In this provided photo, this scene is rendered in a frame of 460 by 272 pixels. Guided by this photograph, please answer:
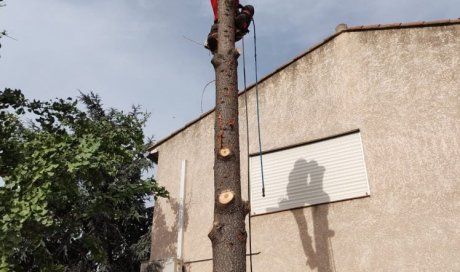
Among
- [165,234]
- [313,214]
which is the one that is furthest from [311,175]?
[165,234]

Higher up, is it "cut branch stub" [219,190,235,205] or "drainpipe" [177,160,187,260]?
"drainpipe" [177,160,187,260]

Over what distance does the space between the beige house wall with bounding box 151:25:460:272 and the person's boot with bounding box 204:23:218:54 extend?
3.64 meters

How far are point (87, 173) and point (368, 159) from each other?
568 centimetres

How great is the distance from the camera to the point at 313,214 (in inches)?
315

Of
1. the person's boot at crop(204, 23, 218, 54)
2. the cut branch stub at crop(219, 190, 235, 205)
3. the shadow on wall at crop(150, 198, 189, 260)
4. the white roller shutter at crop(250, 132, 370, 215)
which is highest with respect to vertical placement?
the person's boot at crop(204, 23, 218, 54)

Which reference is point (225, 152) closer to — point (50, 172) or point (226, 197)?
point (226, 197)

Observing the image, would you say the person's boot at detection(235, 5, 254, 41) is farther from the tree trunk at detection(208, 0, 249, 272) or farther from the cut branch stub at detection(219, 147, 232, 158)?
the cut branch stub at detection(219, 147, 232, 158)

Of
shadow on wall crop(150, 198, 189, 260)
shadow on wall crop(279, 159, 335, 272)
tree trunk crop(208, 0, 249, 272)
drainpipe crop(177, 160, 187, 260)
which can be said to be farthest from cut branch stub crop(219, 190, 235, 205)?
shadow on wall crop(150, 198, 189, 260)

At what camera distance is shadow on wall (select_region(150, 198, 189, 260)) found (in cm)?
947

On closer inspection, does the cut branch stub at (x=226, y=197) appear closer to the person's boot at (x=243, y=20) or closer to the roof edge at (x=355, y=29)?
the person's boot at (x=243, y=20)

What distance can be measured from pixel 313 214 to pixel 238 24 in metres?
3.90

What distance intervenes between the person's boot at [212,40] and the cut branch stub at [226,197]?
216 cm

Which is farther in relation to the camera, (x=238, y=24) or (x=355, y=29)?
(x=355, y=29)

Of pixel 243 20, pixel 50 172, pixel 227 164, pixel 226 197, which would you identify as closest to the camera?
pixel 226 197
